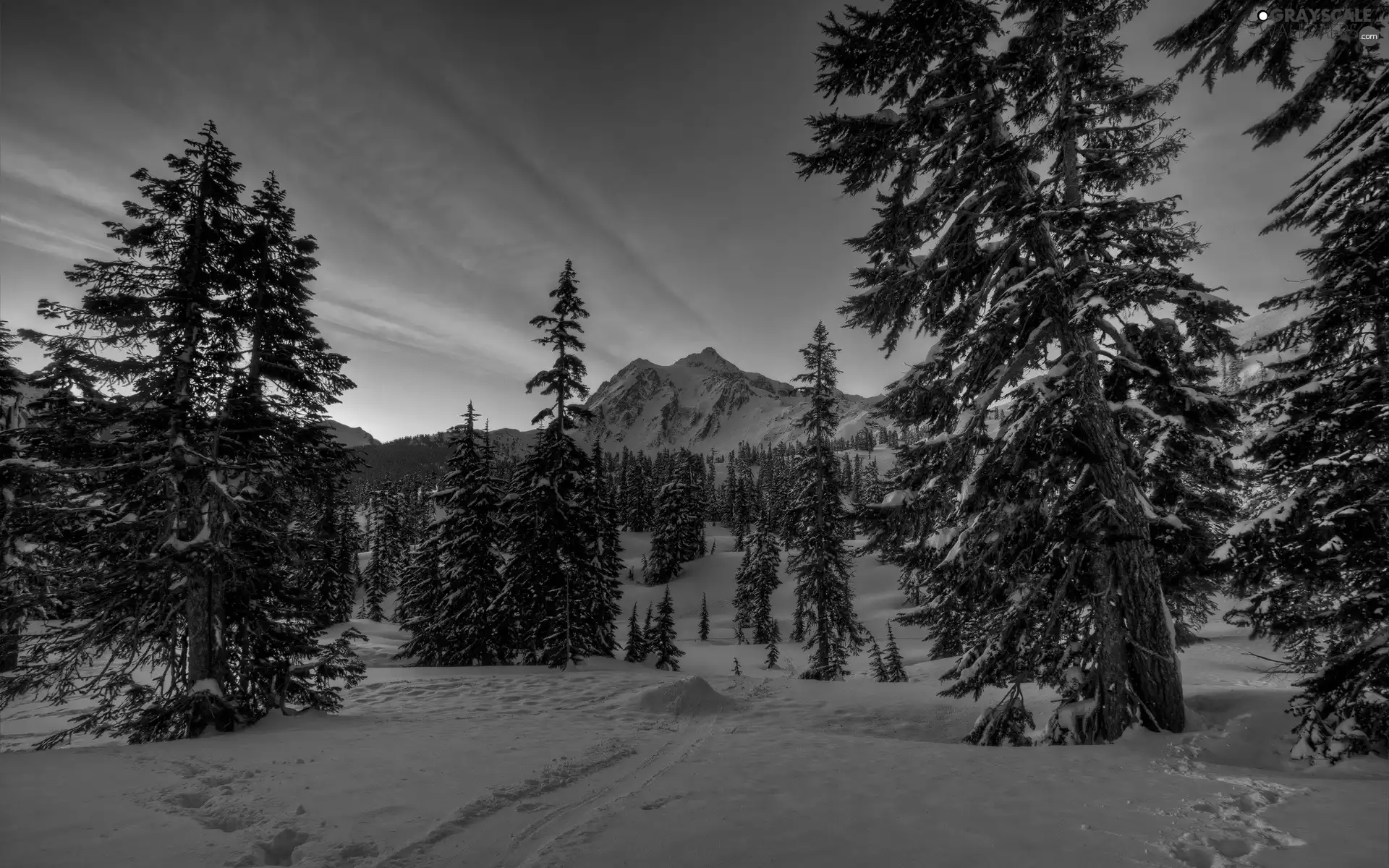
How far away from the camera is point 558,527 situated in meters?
19.4

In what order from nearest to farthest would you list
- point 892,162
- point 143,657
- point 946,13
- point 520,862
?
1. point 520,862
2. point 946,13
3. point 892,162
4. point 143,657

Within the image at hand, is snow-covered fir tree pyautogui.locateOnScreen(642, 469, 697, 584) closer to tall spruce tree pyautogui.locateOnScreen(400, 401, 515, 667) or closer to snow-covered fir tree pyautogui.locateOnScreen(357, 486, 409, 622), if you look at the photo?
snow-covered fir tree pyautogui.locateOnScreen(357, 486, 409, 622)

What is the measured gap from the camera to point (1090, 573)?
7836 millimetres

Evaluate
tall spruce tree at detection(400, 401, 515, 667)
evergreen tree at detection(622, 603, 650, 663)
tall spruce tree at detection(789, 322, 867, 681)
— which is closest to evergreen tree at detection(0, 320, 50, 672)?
tall spruce tree at detection(400, 401, 515, 667)

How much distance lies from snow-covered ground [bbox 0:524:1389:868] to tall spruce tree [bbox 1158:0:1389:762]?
0.92 metres

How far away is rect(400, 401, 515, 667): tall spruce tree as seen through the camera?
21.9m

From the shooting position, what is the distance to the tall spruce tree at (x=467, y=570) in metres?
21.9

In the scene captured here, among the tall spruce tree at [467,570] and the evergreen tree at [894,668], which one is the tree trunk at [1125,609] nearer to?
the tall spruce tree at [467,570]

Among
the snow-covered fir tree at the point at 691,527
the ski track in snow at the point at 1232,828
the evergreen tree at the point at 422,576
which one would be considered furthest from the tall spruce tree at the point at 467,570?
the snow-covered fir tree at the point at 691,527

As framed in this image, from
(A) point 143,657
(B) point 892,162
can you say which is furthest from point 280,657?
(B) point 892,162

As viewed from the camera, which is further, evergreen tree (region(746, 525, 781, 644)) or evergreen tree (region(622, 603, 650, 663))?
evergreen tree (region(746, 525, 781, 644))

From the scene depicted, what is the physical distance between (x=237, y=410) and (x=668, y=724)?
11312 millimetres

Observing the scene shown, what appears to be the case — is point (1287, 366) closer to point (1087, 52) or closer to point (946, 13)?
point (1087, 52)

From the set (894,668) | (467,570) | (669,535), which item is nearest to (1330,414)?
(467,570)
